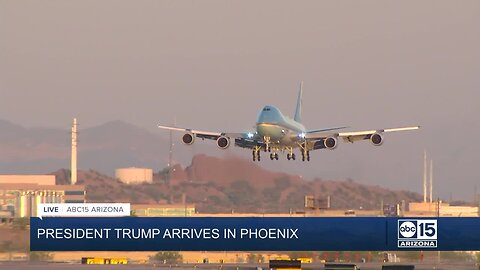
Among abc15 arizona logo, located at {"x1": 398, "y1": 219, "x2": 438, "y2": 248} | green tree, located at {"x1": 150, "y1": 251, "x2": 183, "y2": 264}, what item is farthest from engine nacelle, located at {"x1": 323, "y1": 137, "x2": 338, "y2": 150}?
green tree, located at {"x1": 150, "y1": 251, "x2": 183, "y2": 264}

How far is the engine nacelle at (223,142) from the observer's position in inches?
5103

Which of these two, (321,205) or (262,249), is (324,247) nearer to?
(262,249)

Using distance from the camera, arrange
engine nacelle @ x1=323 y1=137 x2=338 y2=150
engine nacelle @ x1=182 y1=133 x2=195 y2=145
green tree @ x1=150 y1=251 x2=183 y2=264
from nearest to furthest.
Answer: engine nacelle @ x1=182 y1=133 x2=195 y2=145 → engine nacelle @ x1=323 y1=137 x2=338 y2=150 → green tree @ x1=150 y1=251 x2=183 y2=264

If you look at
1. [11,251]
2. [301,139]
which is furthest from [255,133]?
[11,251]

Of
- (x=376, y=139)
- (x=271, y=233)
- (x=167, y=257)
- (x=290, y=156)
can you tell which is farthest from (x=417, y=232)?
(x=167, y=257)

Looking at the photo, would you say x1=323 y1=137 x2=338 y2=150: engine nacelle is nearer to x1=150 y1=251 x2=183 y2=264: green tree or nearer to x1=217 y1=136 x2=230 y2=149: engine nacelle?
x1=217 y1=136 x2=230 y2=149: engine nacelle

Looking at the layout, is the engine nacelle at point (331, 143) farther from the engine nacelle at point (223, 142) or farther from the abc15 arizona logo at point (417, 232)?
the abc15 arizona logo at point (417, 232)

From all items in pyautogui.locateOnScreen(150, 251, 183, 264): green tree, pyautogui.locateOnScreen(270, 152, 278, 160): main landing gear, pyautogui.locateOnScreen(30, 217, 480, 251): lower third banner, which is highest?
pyautogui.locateOnScreen(270, 152, 278, 160): main landing gear

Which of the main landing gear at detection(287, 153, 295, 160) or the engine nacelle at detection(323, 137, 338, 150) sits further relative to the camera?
the main landing gear at detection(287, 153, 295, 160)

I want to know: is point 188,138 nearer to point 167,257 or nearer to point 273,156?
point 273,156

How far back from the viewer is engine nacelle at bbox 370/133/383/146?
129625 millimetres

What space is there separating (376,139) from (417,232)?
27.8 m

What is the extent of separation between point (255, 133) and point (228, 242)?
29.4 meters

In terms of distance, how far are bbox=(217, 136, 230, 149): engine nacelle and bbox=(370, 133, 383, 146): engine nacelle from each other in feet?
52.3
